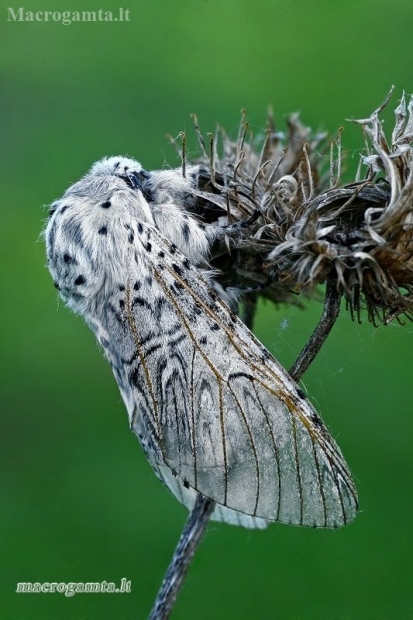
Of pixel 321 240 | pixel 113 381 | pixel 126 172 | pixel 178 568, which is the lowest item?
pixel 178 568

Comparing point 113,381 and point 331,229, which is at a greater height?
point 113,381

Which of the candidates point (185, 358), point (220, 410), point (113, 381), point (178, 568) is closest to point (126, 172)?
point (185, 358)

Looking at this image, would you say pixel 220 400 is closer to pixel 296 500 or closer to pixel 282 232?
pixel 296 500

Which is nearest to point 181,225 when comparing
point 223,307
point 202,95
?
point 223,307

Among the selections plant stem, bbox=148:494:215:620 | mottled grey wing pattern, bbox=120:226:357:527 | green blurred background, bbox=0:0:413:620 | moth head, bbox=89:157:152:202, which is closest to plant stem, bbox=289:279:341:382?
mottled grey wing pattern, bbox=120:226:357:527

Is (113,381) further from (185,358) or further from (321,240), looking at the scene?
(321,240)

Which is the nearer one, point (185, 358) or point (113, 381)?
point (185, 358)

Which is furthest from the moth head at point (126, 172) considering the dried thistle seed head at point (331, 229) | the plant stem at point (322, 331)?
the plant stem at point (322, 331)
